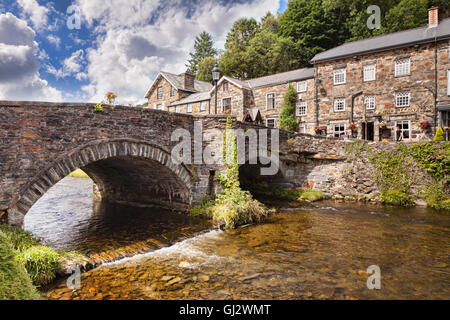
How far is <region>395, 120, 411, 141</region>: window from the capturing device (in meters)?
20.9

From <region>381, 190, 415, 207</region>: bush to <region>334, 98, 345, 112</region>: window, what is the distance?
10745 millimetres

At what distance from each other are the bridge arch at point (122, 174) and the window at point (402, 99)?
60.2 feet

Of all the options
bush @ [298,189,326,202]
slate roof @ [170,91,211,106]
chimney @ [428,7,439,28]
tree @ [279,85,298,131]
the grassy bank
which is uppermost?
chimney @ [428,7,439,28]

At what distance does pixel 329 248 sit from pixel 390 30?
103 feet

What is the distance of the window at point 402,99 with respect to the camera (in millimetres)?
21014

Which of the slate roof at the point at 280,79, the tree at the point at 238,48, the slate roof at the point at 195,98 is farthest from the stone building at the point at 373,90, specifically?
the tree at the point at 238,48

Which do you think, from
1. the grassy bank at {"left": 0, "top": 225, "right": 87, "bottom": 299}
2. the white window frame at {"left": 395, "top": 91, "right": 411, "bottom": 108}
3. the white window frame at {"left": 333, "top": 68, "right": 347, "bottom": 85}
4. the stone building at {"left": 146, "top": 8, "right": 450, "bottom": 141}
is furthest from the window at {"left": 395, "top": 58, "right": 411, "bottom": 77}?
the grassy bank at {"left": 0, "top": 225, "right": 87, "bottom": 299}

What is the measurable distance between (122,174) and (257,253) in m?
8.78

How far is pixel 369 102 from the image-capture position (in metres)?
22.4

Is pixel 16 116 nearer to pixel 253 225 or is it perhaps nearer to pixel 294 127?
pixel 253 225

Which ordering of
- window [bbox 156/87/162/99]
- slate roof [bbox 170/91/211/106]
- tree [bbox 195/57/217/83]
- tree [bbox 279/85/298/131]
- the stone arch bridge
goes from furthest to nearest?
tree [bbox 195/57/217/83] < window [bbox 156/87/162/99] < slate roof [bbox 170/91/211/106] < tree [bbox 279/85/298/131] < the stone arch bridge

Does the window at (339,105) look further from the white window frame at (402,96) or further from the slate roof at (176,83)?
the slate roof at (176,83)

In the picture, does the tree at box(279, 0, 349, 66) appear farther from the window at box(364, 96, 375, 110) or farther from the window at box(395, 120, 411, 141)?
the window at box(395, 120, 411, 141)

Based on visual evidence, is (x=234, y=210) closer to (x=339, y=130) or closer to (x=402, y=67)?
(x=339, y=130)
